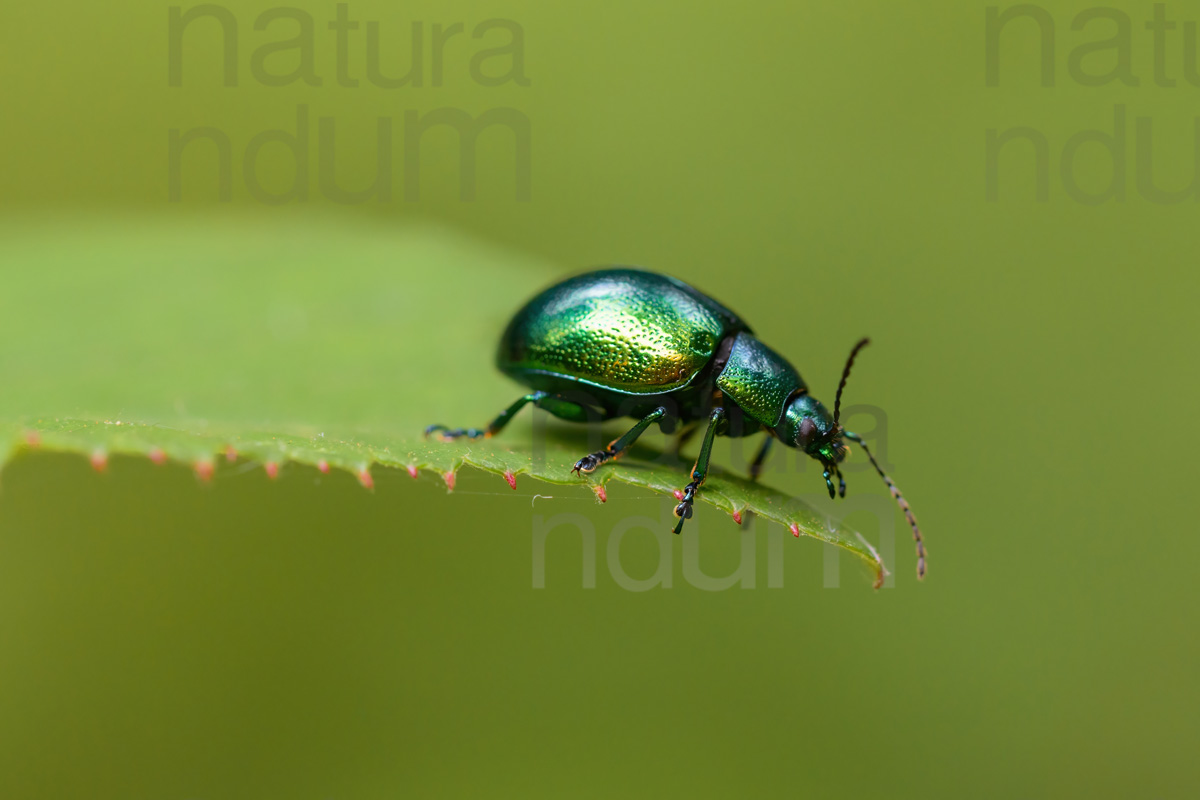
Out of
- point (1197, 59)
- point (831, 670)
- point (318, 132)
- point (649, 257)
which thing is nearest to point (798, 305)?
point (649, 257)

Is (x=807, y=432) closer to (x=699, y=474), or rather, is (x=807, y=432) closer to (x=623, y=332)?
(x=699, y=474)

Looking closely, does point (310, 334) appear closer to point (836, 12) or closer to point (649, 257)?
point (649, 257)

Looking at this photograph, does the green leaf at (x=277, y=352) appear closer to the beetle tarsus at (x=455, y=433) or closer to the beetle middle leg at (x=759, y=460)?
the beetle tarsus at (x=455, y=433)

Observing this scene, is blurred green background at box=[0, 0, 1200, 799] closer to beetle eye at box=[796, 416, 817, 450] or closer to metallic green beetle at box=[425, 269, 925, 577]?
metallic green beetle at box=[425, 269, 925, 577]

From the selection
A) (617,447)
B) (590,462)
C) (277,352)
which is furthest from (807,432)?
(277,352)

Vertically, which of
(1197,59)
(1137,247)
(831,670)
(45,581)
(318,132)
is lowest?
(831,670)

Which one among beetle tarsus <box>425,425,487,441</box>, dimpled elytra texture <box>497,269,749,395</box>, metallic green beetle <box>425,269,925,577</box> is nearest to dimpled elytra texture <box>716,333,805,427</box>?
metallic green beetle <box>425,269,925,577</box>
